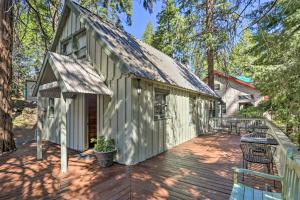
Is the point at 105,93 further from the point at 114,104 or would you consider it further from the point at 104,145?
the point at 104,145

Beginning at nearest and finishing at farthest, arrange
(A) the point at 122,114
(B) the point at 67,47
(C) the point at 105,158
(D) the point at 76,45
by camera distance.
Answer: (C) the point at 105,158 < (A) the point at 122,114 < (D) the point at 76,45 < (B) the point at 67,47

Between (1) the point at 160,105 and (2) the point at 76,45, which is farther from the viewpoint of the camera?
(2) the point at 76,45

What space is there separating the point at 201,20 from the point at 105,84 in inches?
332

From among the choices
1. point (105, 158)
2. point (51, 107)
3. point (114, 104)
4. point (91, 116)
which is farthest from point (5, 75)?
point (105, 158)

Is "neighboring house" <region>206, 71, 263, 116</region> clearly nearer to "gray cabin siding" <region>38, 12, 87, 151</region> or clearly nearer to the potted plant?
"gray cabin siding" <region>38, 12, 87, 151</region>

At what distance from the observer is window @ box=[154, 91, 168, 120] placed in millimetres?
6527

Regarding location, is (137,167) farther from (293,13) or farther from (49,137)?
(293,13)

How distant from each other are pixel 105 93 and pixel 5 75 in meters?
4.24

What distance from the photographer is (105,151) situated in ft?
16.5

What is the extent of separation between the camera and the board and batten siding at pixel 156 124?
5363 mm

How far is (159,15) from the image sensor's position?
20.3 meters

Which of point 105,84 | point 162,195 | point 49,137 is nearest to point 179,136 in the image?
point 105,84

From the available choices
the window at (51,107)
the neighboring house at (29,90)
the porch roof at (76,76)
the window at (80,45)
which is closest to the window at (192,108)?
the porch roof at (76,76)

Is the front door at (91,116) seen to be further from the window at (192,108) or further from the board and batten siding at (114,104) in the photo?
the window at (192,108)
